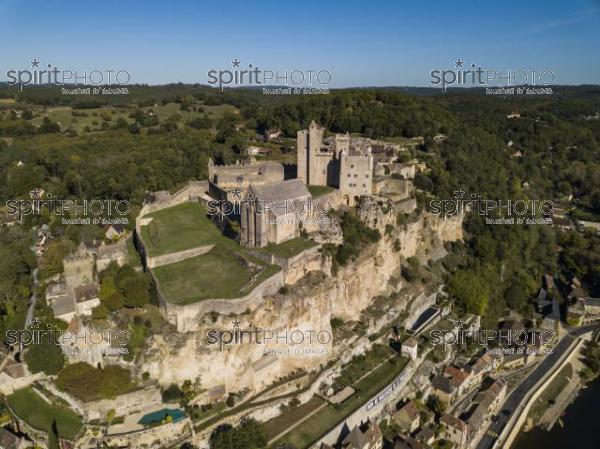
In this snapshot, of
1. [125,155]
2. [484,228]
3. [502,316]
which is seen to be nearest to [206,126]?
[125,155]

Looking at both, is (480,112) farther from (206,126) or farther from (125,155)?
(125,155)

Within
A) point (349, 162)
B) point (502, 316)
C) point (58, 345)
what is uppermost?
point (349, 162)

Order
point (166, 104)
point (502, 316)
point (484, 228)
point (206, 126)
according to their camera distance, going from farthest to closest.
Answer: point (166, 104) → point (206, 126) → point (484, 228) → point (502, 316)

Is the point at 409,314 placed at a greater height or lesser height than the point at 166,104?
lesser

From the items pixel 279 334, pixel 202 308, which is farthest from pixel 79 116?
pixel 279 334

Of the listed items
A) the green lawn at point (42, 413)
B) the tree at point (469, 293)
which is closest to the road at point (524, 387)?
the tree at point (469, 293)

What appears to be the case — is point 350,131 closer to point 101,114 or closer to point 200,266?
point 200,266

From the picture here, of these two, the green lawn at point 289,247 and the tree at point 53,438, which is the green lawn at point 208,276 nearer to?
the green lawn at point 289,247
